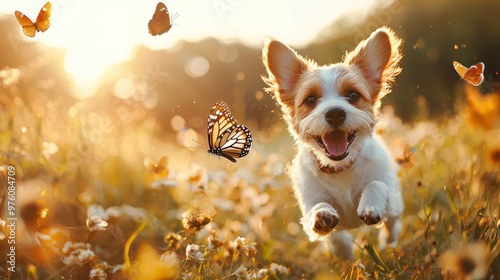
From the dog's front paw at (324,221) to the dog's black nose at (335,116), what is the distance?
56cm

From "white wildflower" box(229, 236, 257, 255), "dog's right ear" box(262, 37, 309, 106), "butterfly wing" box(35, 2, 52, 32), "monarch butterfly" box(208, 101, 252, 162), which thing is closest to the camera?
"white wildflower" box(229, 236, 257, 255)

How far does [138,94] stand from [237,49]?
634cm

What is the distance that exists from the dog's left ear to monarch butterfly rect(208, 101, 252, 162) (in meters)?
1.11

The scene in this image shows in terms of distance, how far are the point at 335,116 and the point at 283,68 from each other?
876 mm

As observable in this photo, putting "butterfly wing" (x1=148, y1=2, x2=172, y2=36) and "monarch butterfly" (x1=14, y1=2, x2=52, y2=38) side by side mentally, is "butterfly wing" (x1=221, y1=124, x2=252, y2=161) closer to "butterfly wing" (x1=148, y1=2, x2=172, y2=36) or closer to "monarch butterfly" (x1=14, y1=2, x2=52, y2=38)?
"butterfly wing" (x1=148, y1=2, x2=172, y2=36)

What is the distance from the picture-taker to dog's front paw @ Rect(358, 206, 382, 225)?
109 inches

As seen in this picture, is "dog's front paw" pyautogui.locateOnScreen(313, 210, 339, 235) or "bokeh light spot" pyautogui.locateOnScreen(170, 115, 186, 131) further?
"bokeh light spot" pyautogui.locateOnScreen(170, 115, 186, 131)

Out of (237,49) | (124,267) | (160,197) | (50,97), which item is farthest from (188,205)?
(237,49)

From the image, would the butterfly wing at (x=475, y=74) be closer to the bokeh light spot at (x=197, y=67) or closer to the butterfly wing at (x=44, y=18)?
the butterfly wing at (x=44, y=18)

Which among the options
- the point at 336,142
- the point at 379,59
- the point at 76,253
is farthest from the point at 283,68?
the point at 76,253

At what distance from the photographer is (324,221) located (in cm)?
279

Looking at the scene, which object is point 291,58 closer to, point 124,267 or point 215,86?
point 124,267

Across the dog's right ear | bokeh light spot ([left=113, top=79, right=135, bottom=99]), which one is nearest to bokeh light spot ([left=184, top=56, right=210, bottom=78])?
bokeh light spot ([left=113, top=79, right=135, bottom=99])

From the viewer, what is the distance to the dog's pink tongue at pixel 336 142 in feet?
10.6
